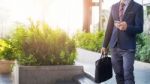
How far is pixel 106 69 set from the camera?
5.51 meters

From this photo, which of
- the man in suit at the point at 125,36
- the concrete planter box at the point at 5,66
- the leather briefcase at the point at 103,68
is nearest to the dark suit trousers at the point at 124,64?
the man in suit at the point at 125,36

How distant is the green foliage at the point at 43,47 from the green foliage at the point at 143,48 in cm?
416

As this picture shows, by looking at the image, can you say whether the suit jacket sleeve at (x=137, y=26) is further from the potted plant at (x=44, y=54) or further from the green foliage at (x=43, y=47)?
the green foliage at (x=43, y=47)

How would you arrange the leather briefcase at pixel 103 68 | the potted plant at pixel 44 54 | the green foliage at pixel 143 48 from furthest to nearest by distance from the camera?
the green foliage at pixel 143 48 < the potted plant at pixel 44 54 < the leather briefcase at pixel 103 68

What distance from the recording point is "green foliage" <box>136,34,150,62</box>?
12453mm

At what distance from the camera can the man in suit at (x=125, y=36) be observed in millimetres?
5094

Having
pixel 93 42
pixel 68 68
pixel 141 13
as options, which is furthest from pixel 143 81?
pixel 93 42

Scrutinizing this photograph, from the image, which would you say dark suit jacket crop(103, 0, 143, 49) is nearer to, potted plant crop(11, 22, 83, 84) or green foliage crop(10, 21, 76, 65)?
potted plant crop(11, 22, 83, 84)

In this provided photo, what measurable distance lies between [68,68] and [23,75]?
932 mm

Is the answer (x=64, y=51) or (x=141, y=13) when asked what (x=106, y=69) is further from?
(x=64, y=51)

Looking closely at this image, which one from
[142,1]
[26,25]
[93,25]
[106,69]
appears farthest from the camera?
[93,25]

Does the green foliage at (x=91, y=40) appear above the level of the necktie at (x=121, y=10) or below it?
below

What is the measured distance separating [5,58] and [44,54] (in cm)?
449

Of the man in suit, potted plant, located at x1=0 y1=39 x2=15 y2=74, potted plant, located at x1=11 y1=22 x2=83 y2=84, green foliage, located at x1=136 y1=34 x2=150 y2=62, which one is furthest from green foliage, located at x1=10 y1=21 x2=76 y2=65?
green foliage, located at x1=136 y1=34 x2=150 y2=62
